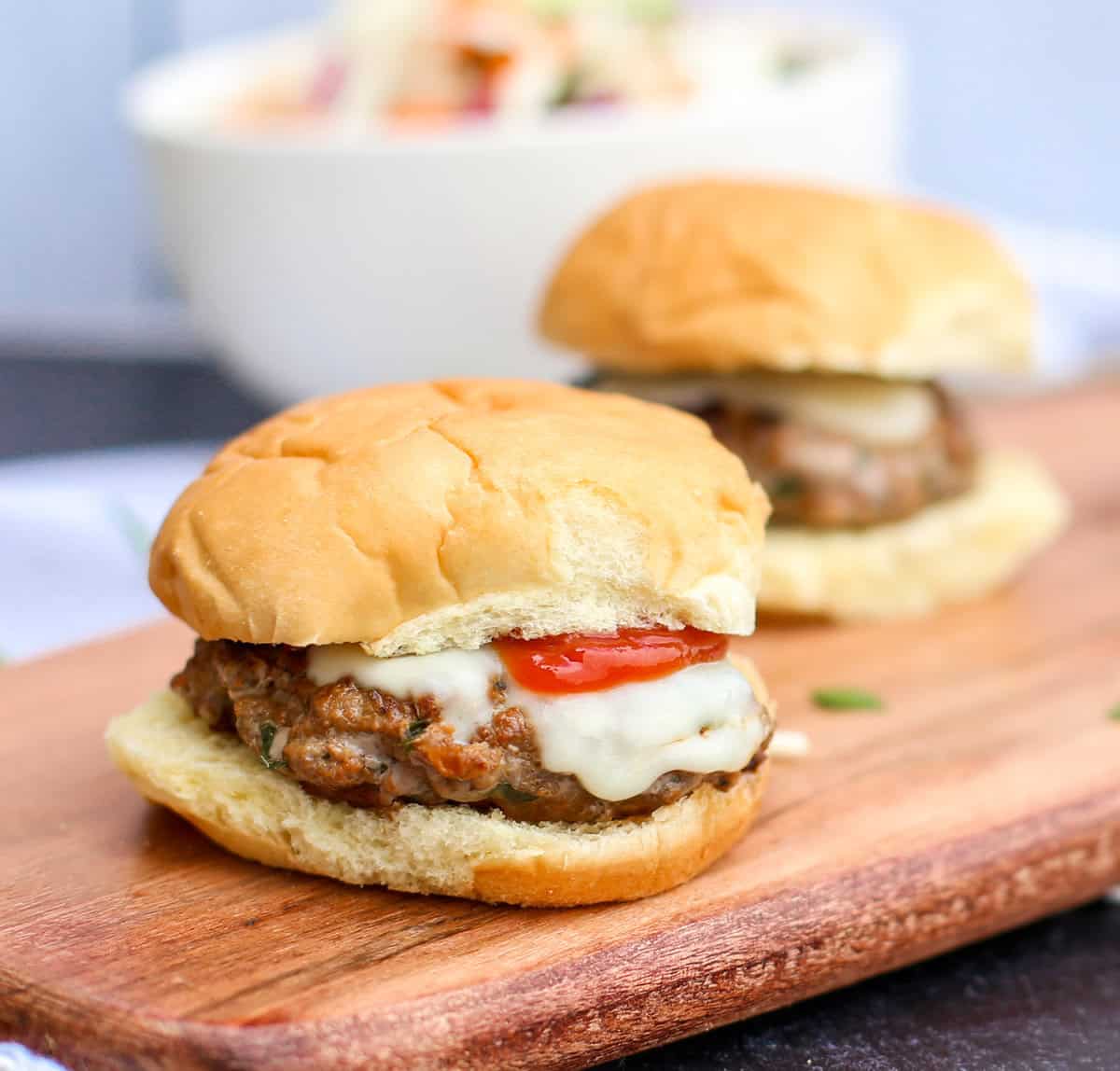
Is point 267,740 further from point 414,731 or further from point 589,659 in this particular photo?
point 589,659

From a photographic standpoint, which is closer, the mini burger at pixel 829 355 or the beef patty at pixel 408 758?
the beef patty at pixel 408 758

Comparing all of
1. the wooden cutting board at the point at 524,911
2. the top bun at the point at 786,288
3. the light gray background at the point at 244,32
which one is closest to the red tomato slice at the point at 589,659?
the wooden cutting board at the point at 524,911

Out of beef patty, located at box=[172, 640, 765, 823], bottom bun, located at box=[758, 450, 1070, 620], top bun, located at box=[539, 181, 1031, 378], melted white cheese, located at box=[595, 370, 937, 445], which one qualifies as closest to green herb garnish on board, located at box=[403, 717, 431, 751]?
beef patty, located at box=[172, 640, 765, 823]

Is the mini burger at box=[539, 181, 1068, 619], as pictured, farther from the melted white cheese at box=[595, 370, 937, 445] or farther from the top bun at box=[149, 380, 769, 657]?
the top bun at box=[149, 380, 769, 657]

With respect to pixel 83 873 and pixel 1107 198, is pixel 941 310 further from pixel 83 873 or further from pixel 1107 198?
pixel 1107 198

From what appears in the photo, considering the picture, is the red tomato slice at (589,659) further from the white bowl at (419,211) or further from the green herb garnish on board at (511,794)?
the white bowl at (419,211)

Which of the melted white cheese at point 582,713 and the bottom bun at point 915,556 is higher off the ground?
the melted white cheese at point 582,713

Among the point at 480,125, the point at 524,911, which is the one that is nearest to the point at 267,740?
the point at 524,911
